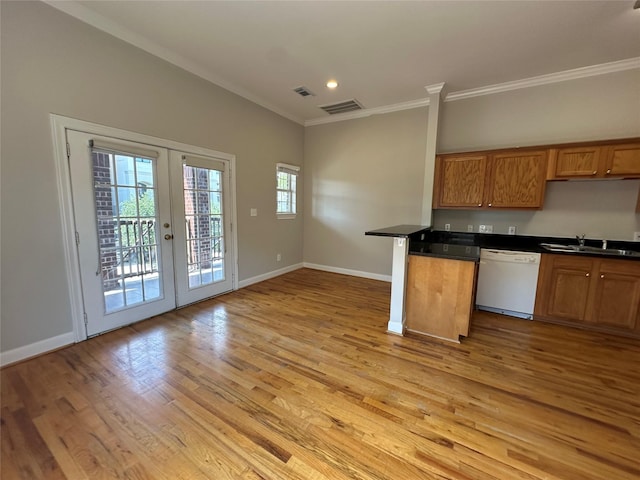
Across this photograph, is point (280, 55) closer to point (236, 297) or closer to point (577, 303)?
point (236, 297)

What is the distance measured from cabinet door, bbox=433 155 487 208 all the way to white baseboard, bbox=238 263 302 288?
9.61 ft

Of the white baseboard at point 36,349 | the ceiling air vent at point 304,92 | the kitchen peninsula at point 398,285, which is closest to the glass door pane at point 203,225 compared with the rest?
the white baseboard at point 36,349

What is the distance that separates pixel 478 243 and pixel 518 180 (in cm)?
94

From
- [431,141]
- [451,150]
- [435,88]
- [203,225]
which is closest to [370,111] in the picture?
[435,88]

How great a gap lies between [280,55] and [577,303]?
4319 mm

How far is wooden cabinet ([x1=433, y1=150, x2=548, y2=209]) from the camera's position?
10.7 feet

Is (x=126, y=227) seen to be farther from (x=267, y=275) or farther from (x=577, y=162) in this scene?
(x=577, y=162)

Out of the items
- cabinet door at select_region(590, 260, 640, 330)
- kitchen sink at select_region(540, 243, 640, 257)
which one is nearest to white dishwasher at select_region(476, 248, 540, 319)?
kitchen sink at select_region(540, 243, 640, 257)

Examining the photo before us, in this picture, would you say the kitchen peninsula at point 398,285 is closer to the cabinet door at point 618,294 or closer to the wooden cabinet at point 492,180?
the wooden cabinet at point 492,180

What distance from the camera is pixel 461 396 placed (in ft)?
6.29

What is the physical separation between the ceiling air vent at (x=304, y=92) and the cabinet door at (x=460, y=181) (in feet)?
6.87

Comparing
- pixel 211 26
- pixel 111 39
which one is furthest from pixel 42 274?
pixel 211 26

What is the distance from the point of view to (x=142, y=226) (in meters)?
2.94

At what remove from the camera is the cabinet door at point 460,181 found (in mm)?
3545
